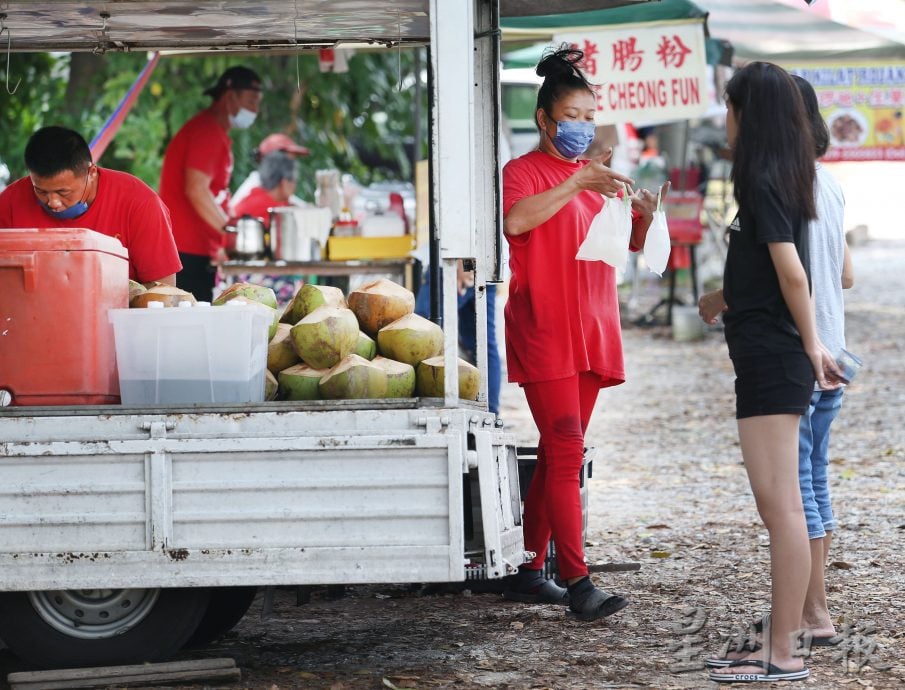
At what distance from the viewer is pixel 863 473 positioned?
8.53m

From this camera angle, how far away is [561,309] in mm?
5188

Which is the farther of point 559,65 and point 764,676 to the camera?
point 559,65

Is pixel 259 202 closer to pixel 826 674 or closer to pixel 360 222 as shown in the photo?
pixel 360 222

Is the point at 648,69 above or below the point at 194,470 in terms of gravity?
above

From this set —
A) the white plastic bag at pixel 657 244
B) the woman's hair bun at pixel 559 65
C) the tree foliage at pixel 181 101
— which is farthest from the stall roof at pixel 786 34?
the white plastic bag at pixel 657 244

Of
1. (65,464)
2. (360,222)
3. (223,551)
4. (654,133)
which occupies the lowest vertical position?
(223,551)

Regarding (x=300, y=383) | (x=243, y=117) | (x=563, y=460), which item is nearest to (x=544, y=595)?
(x=563, y=460)

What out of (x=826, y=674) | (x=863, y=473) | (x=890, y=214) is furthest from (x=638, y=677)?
(x=890, y=214)

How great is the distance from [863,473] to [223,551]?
18.4 ft

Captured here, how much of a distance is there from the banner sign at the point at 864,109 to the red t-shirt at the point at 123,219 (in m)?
8.06

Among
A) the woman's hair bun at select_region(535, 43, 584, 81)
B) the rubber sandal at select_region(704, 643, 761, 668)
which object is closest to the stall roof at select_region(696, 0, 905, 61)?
the woman's hair bun at select_region(535, 43, 584, 81)

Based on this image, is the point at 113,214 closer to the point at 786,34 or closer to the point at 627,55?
the point at 627,55

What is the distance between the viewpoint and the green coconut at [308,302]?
16.8 ft

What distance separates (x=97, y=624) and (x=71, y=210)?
72.9 inches
